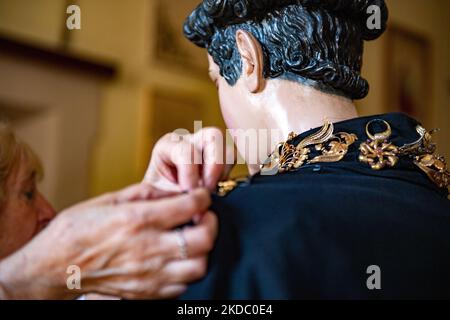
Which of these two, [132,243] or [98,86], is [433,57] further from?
[132,243]

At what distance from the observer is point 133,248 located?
0.93m

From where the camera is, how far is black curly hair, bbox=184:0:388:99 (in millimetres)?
1396

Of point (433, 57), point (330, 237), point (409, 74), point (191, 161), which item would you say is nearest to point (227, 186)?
point (191, 161)

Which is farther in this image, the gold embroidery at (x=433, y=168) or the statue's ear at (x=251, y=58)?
the statue's ear at (x=251, y=58)

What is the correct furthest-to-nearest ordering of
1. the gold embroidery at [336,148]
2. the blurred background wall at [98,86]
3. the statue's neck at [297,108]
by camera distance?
the blurred background wall at [98,86] < the statue's neck at [297,108] < the gold embroidery at [336,148]

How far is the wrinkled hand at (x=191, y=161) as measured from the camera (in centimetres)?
111

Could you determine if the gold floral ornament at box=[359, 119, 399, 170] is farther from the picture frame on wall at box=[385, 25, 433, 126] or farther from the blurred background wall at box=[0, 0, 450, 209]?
the picture frame on wall at box=[385, 25, 433, 126]

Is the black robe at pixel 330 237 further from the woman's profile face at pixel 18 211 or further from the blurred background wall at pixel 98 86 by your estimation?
the blurred background wall at pixel 98 86

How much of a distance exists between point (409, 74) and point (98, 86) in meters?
2.53

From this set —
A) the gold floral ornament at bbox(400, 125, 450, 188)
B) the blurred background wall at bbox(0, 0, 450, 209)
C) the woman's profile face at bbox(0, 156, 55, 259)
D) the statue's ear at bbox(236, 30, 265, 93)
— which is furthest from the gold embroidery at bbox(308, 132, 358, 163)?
the blurred background wall at bbox(0, 0, 450, 209)

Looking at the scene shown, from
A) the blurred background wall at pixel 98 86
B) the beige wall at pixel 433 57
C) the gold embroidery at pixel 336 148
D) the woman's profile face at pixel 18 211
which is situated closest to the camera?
the gold embroidery at pixel 336 148

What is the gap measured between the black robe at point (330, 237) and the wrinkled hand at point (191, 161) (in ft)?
0.20

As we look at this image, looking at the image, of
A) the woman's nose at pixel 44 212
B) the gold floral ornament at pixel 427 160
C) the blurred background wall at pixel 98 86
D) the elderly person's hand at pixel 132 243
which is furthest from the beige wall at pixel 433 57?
the elderly person's hand at pixel 132 243

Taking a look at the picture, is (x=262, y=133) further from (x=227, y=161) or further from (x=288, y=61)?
(x=227, y=161)
